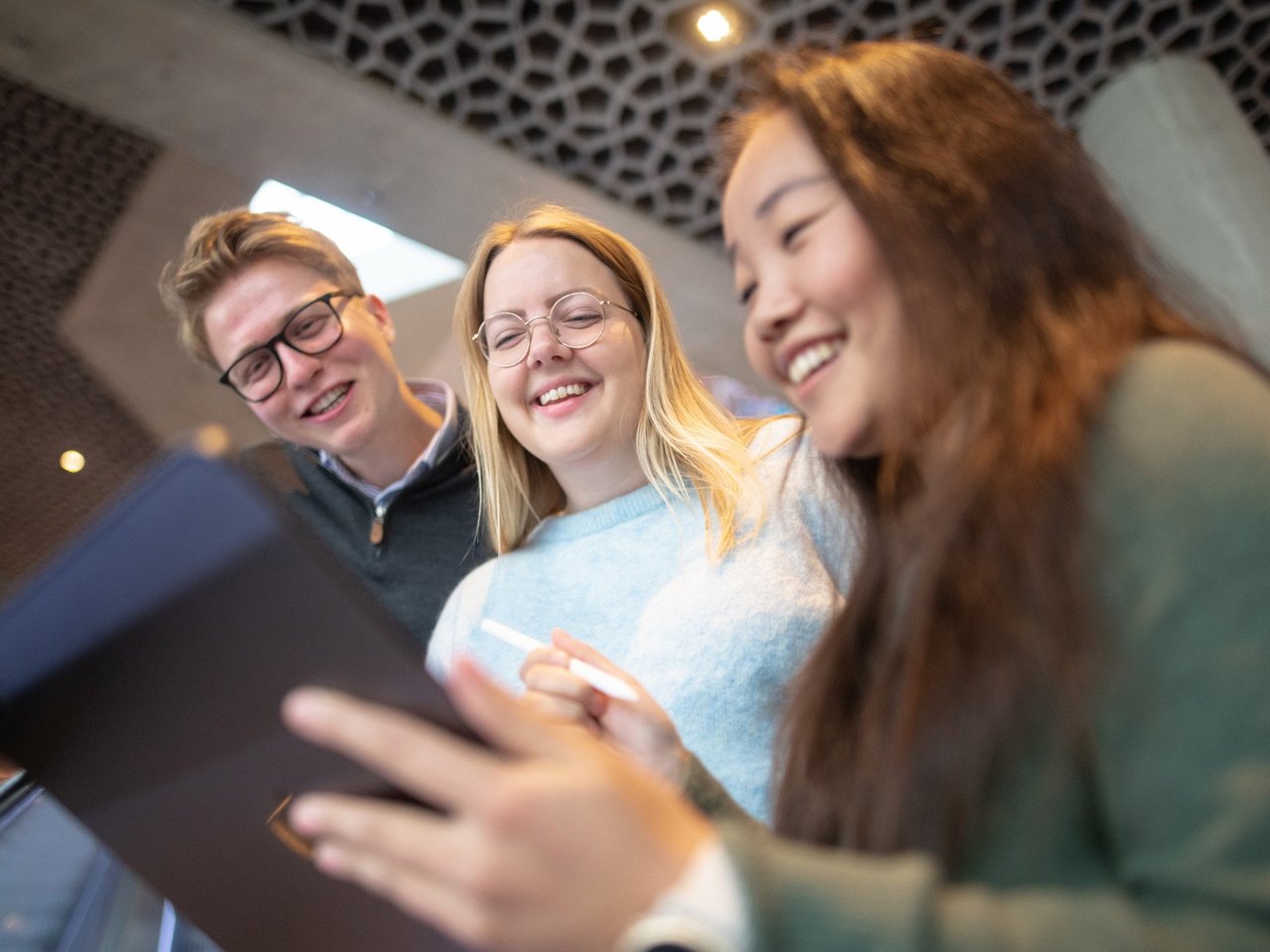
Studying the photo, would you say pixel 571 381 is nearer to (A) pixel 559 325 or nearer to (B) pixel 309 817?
(A) pixel 559 325

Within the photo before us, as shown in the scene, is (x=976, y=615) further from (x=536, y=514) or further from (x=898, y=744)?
(x=536, y=514)

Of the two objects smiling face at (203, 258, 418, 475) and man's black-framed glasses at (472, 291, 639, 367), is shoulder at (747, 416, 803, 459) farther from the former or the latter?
smiling face at (203, 258, 418, 475)

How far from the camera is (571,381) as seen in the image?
5.24ft

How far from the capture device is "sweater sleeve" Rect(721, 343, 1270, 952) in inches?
20.5

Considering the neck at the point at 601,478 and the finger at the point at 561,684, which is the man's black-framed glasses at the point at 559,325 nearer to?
the neck at the point at 601,478

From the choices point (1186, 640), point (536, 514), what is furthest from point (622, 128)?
point (1186, 640)

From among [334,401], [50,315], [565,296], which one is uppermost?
[50,315]

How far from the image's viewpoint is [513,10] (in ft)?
11.8

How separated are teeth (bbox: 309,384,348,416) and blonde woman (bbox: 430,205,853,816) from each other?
1.58 feet

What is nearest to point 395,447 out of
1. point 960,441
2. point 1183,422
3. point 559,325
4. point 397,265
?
point 559,325

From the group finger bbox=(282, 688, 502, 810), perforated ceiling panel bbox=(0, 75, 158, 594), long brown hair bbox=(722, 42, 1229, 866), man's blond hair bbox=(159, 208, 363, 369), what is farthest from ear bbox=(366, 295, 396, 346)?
perforated ceiling panel bbox=(0, 75, 158, 594)

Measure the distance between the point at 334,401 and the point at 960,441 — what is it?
1629mm

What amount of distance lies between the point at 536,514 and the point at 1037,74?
317cm

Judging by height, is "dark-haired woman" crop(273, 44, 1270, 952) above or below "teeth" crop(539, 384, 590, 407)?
below
